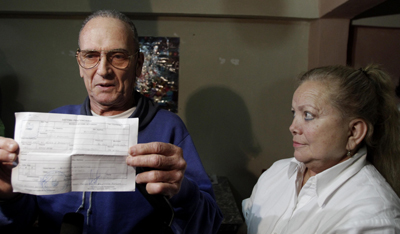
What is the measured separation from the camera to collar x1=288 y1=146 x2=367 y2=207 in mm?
1082

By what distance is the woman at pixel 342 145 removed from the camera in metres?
1.04

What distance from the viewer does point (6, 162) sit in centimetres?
72

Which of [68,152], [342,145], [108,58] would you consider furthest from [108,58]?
[342,145]

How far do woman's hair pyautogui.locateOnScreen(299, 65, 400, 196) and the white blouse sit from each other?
3.1 inches

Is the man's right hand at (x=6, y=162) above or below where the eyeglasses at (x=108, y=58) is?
below

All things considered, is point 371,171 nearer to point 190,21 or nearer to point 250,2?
point 250,2

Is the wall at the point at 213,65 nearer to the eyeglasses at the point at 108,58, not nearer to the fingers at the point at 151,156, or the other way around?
the eyeglasses at the point at 108,58

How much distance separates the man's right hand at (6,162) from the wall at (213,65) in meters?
1.72

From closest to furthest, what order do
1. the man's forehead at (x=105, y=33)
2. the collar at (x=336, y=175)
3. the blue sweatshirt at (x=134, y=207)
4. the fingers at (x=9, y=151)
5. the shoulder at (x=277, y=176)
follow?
the fingers at (x=9, y=151) → the blue sweatshirt at (x=134, y=207) → the man's forehead at (x=105, y=33) → the collar at (x=336, y=175) → the shoulder at (x=277, y=176)

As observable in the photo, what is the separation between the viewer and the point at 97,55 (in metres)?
0.96

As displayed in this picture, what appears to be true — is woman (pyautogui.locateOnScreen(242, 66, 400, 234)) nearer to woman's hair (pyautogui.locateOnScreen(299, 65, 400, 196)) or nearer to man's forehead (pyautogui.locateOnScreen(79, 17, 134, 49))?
woman's hair (pyautogui.locateOnScreen(299, 65, 400, 196))

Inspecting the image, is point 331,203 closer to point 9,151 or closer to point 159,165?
point 159,165

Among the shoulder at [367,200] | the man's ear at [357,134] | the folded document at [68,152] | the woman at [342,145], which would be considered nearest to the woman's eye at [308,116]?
the woman at [342,145]

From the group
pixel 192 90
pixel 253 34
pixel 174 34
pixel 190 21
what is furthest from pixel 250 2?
pixel 192 90
